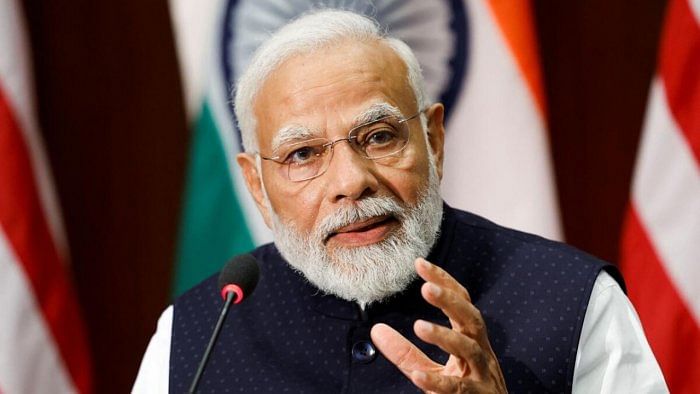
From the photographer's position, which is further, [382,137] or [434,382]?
[382,137]

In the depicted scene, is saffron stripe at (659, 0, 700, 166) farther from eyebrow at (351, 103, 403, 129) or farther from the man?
eyebrow at (351, 103, 403, 129)

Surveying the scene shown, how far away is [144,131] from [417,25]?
114 cm

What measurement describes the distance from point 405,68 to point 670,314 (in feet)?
3.79

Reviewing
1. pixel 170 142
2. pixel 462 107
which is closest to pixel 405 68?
pixel 462 107

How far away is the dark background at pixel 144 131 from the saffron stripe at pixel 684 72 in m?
0.66

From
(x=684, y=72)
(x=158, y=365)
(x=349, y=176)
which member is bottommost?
(x=158, y=365)

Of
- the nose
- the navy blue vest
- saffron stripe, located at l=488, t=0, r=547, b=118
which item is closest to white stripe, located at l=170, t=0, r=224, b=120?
saffron stripe, located at l=488, t=0, r=547, b=118

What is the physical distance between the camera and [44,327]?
3.20 meters

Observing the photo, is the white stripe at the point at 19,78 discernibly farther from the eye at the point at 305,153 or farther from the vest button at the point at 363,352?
the vest button at the point at 363,352

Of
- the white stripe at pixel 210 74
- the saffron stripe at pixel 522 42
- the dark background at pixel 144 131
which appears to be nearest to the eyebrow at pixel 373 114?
the saffron stripe at pixel 522 42

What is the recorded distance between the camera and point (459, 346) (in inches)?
67.6

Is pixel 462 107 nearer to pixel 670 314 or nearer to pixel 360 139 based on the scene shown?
pixel 670 314

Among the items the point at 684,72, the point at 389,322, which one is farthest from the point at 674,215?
the point at 389,322

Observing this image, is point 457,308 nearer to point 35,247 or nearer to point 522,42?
point 522,42
